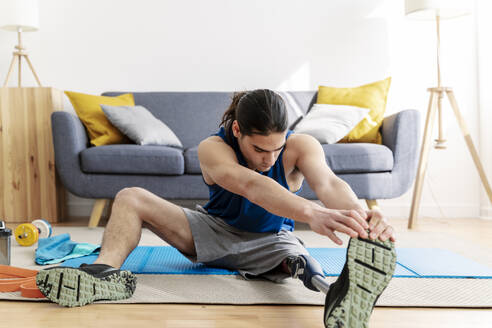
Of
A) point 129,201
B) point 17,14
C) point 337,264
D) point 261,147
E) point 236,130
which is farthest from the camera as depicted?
point 17,14

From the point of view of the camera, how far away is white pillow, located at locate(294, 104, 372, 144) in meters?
3.01

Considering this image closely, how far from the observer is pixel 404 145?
2.95 meters

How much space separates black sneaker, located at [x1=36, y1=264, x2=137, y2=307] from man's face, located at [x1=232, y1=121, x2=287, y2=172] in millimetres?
575

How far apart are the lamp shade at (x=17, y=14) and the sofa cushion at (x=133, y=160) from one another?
53.2 inches

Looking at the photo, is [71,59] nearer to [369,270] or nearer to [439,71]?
[439,71]

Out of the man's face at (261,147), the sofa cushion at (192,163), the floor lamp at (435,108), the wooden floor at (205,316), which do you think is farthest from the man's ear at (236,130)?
the floor lamp at (435,108)

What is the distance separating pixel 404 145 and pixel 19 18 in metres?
3.00

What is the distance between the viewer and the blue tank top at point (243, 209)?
1.58 metres

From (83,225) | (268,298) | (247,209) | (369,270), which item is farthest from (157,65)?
(369,270)

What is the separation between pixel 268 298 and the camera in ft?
4.79

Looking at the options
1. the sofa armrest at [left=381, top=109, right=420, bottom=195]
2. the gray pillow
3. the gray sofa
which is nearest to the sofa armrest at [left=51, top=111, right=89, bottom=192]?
the gray sofa

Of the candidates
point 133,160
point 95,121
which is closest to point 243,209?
point 133,160

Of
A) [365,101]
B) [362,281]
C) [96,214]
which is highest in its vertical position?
[365,101]

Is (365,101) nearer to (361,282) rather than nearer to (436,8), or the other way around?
(436,8)
